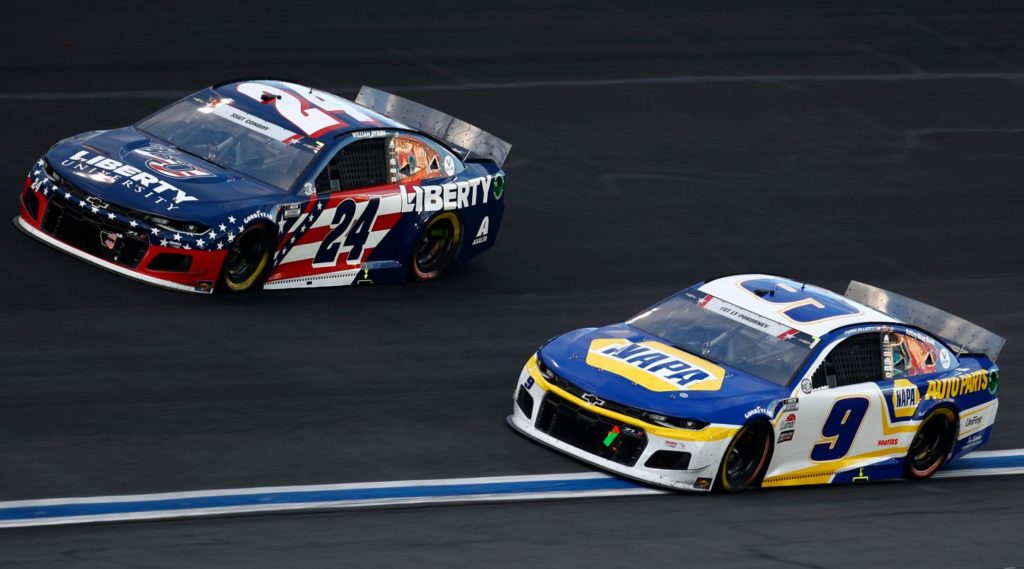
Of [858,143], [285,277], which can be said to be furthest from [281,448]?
[858,143]

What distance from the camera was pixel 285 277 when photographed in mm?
14070

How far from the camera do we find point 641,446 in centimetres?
1059

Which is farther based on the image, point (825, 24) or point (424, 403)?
point (825, 24)

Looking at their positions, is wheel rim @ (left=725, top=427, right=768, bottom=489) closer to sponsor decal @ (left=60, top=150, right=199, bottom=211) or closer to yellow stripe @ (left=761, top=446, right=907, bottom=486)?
yellow stripe @ (left=761, top=446, right=907, bottom=486)

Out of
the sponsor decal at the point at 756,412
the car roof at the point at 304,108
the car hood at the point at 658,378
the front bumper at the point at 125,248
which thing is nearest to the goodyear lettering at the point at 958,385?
the car hood at the point at 658,378

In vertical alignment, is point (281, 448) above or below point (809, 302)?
below

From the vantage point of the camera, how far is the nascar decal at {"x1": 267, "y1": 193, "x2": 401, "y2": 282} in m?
13.9

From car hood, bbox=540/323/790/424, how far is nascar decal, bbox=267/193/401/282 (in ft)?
10.6

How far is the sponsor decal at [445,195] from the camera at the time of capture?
14.7 m

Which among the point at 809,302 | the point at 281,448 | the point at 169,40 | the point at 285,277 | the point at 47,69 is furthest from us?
the point at 169,40

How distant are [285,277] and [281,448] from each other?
11.5 ft

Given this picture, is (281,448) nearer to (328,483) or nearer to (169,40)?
(328,483)

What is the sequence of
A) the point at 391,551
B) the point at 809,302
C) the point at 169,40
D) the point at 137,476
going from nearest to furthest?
the point at 391,551, the point at 137,476, the point at 809,302, the point at 169,40

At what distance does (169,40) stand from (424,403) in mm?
10850
